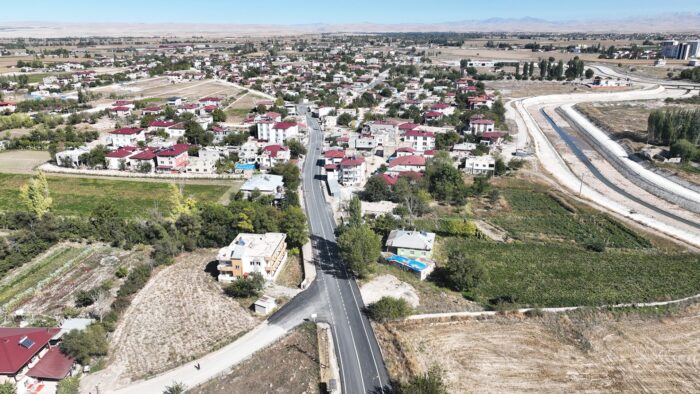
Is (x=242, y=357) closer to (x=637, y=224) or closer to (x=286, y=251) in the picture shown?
(x=286, y=251)

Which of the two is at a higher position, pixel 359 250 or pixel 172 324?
pixel 359 250

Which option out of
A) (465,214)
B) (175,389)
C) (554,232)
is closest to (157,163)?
(465,214)

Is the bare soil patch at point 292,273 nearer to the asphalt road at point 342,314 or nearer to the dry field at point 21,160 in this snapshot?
the asphalt road at point 342,314

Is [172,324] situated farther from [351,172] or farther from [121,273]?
[351,172]

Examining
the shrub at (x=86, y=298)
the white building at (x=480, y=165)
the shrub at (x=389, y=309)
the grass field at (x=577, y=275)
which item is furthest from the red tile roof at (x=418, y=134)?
the shrub at (x=86, y=298)

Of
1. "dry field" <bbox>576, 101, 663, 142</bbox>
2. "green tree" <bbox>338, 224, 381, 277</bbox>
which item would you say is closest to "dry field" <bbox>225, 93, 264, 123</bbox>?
"green tree" <bbox>338, 224, 381, 277</bbox>

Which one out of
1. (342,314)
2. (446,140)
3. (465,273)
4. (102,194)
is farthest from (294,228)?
(446,140)

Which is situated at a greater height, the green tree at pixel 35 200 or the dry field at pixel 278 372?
the green tree at pixel 35 200
